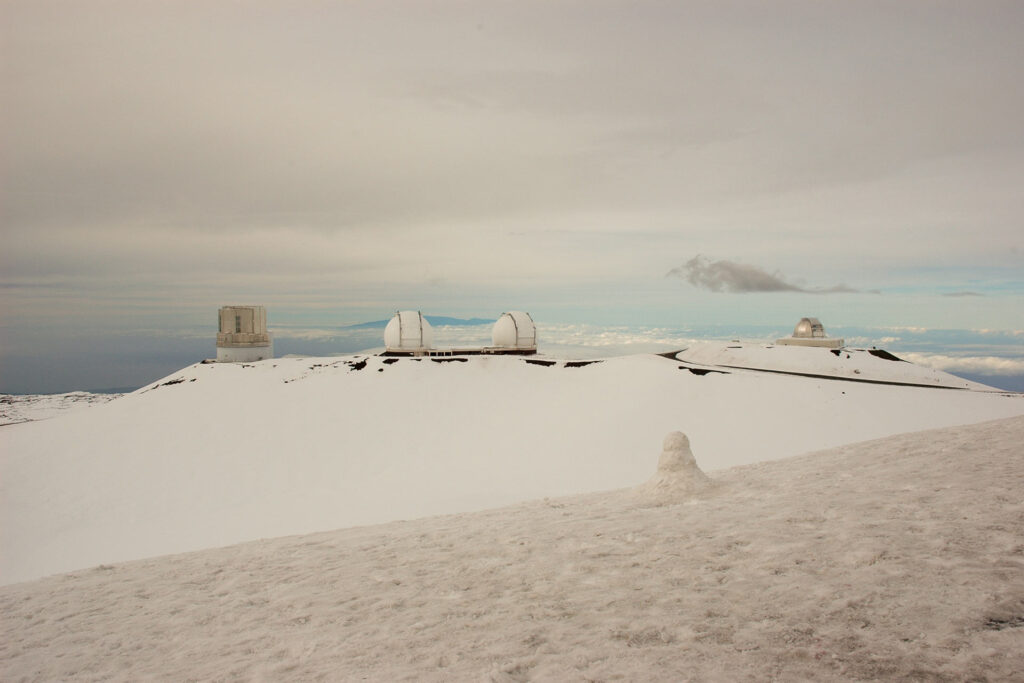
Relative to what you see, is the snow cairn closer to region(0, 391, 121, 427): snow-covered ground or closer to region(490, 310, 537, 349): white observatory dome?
region(490, 310, 537, 349): white observatory dome

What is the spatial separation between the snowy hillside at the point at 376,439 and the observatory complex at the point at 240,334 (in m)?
3.95

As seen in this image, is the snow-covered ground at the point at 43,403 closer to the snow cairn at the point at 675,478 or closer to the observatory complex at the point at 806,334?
the snow cairn at the point at 675,478

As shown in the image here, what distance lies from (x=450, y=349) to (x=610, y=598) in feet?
84.7

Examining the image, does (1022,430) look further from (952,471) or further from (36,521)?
(36,521)

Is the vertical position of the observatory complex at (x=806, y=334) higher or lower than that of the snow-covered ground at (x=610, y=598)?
higher

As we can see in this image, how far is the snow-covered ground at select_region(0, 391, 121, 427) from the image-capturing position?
3734 centimetres

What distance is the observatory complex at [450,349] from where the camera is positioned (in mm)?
30797

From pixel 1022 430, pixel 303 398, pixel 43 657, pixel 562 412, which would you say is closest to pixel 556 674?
pixel 43 657

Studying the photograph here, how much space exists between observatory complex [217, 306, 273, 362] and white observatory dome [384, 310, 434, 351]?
7.15 m

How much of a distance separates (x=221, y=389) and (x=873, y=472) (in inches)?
969

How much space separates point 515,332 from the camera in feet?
107

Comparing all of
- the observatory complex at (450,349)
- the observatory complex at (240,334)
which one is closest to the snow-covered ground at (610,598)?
the observatory complex at (450,349)

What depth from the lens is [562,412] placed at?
22.9 metres

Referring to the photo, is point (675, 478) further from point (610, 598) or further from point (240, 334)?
point (240, 334)
